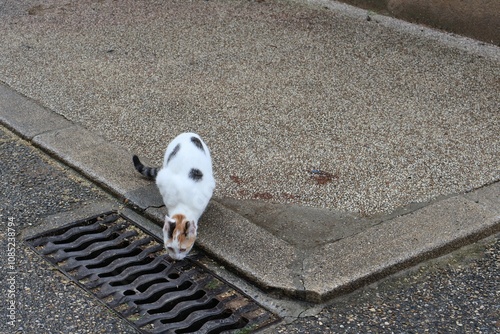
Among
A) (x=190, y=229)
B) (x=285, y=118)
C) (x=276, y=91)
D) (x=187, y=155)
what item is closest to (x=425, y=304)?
(x=190, y=229)

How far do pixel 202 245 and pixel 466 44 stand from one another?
3918mm

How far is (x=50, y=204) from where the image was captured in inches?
163

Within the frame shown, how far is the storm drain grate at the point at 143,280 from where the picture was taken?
326cm

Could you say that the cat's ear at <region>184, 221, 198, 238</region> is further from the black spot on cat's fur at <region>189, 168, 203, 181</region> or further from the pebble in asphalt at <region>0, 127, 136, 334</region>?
the pebble in asphalt at <region>0, 127, 136, 334</region>

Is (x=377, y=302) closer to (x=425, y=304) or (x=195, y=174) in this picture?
(x=425, y=304)

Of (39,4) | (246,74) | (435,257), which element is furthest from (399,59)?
(39,4)

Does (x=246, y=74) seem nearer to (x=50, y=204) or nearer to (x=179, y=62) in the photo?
(x=179, y=62)

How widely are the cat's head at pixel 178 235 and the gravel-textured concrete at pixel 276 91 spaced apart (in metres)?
0.72

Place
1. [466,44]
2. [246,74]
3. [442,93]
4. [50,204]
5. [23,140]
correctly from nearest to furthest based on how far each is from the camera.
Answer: [50,204]
[23,140]
[442,93]
[246,74]
[466,44]

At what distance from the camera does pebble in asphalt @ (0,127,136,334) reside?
319 centimetres

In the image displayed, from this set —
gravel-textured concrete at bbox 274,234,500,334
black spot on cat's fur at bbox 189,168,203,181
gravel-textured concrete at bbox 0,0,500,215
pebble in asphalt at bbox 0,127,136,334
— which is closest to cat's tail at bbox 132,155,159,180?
pebble in asphalt at bbox 0,127,136,334

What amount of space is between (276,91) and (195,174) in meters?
2.03

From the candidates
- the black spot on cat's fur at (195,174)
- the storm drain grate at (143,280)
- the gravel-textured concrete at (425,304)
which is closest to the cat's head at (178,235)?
the storm drain grate at (143,280)

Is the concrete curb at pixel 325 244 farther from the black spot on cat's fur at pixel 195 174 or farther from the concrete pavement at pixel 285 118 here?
the black spot on cat's fur at pixel 195 174
